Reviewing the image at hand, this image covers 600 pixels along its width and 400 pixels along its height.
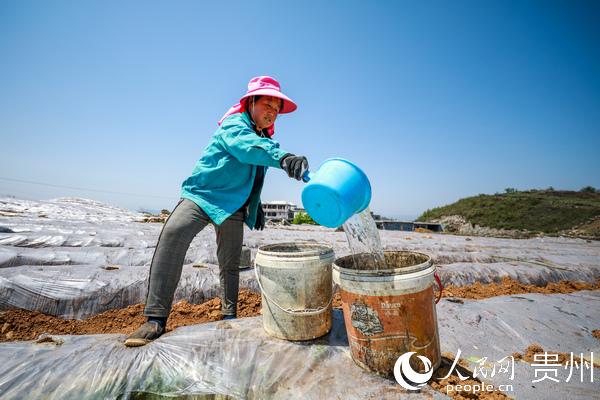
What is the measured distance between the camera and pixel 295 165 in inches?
58.8

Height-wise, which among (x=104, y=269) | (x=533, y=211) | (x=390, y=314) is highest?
(x=533, y=211)

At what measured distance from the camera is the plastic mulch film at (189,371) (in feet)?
4.38

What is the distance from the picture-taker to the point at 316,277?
1738 millimetres

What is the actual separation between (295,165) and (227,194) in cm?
81

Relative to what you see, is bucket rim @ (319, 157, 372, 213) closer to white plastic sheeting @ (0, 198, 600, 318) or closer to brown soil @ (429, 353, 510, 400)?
brown soil @ (429, 353, 510, 400)

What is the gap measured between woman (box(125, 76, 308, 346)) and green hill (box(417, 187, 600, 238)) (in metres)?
28.5

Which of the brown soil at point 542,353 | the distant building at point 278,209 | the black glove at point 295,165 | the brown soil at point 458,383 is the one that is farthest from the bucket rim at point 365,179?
the distant building at point 278,209

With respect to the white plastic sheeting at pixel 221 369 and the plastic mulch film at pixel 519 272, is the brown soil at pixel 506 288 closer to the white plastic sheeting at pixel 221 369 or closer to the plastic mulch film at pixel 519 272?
the plastic mulch film at pixel 519 272

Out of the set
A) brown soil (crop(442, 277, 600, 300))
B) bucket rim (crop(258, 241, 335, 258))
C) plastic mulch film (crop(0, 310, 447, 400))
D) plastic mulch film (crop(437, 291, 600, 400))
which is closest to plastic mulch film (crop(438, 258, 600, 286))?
brown soil (crop(442, 277, 600, 300))

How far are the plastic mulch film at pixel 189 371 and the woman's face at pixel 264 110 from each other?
5.11ft

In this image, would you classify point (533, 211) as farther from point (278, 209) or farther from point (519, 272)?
point (278, 209)

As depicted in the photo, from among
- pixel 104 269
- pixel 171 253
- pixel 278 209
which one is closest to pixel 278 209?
pixel 278 209

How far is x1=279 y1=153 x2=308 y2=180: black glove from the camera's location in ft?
4.86

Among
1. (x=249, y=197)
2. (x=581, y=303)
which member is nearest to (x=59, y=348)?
(x=249, y=197)
